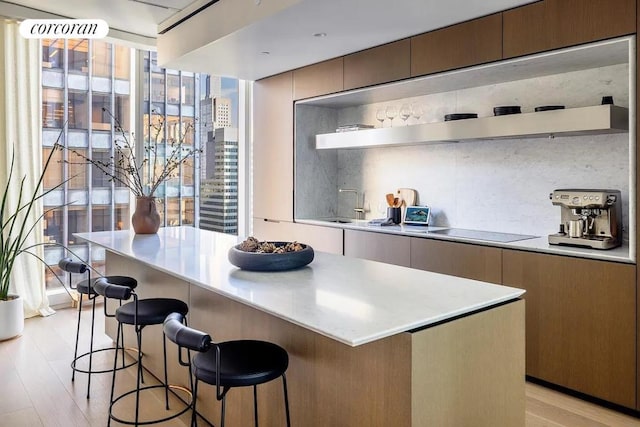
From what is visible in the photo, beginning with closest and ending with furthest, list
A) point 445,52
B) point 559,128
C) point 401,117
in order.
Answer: point 559,128
point 445,52
point 401,117

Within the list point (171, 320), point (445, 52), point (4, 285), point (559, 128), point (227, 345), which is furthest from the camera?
point (4, 285)

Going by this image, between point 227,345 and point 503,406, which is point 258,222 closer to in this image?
point 227,345

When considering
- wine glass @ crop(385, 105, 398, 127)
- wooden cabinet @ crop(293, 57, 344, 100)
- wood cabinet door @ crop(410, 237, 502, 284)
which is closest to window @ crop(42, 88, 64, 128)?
wooden cabinet @ crop(293, 57, 344, 100)

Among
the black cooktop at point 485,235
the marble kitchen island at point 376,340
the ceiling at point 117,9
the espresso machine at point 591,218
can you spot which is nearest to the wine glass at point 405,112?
the black cooktop at point 485,235

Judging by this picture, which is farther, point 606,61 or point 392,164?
point 392,164

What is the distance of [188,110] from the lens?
5.73 metres

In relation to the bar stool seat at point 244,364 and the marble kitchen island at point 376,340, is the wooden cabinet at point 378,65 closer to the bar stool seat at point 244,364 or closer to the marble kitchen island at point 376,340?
the marble kitchen island at point 376,340

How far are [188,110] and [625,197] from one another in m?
4.40

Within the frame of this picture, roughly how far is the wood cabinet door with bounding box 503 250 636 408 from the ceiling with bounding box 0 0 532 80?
163 centimetres

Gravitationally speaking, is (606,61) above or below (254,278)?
above

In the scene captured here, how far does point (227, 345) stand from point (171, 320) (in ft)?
0.95

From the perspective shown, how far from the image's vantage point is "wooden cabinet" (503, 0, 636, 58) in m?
2.70

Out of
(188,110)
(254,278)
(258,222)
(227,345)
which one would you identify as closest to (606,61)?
(254,278)

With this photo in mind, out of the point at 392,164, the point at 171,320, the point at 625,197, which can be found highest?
the point at 392,164
